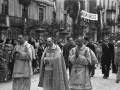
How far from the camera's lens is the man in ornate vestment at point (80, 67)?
712 cm

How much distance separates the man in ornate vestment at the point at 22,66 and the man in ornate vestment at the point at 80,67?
52.0 inches

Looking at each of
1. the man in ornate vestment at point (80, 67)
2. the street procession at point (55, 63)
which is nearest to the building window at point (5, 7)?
the street procession at point (55, 63)

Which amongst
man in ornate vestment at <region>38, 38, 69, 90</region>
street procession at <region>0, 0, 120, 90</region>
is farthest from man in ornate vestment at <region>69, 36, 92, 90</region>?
man in ornate vestment at <region>38, 38, 69, 90</region>

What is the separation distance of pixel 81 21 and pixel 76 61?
26.6 m

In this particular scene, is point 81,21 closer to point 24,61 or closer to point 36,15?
point 36,15

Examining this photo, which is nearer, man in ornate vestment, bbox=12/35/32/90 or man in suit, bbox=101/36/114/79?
man in ornate vestment, bbox=12/35/32/90

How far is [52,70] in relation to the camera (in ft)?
23.8

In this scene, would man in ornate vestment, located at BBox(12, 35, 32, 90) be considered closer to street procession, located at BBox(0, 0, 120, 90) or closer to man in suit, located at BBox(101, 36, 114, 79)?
street procession, located at BBox(0, 0, 120, 90)

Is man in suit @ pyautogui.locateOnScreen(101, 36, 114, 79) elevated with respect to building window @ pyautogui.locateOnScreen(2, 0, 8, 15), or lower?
lower

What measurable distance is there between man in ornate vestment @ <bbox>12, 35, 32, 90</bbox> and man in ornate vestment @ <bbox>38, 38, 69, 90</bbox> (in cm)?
61

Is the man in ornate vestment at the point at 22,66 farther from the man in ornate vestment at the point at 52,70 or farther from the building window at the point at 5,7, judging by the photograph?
the building window at the point at 5,7

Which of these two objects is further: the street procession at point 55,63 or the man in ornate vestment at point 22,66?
the man in ornate vestment at point 22,66

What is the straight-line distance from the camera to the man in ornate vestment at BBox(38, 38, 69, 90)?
283 inches

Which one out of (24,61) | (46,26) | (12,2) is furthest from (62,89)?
(12,2)
